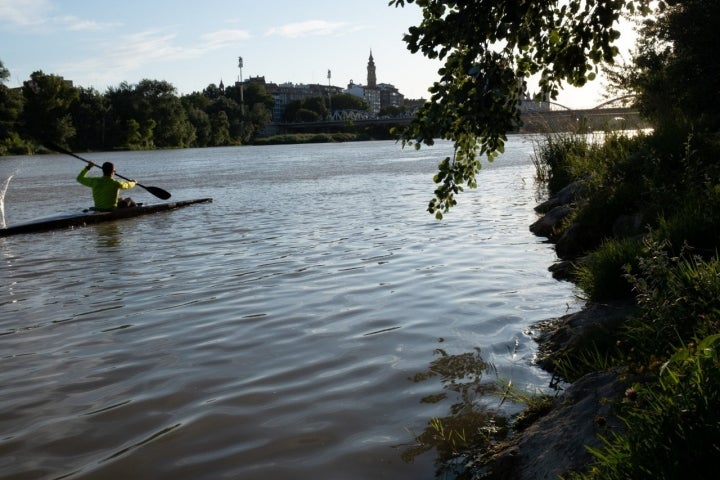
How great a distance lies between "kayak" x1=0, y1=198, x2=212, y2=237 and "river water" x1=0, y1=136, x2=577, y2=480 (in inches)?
53.3

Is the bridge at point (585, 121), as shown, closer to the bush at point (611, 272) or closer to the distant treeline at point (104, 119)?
the bush at point (611, 272)

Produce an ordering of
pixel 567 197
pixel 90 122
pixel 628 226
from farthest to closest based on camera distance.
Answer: pixel 90 122, pixel 567 197, pixel 628 226

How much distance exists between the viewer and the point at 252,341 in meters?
6.25

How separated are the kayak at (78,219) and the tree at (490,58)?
1217 centimetres

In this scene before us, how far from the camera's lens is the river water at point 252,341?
4.16 m

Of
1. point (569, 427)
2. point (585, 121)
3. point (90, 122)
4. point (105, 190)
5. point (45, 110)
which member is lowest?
point (569, 427)

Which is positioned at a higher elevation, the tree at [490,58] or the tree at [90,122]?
the tree at [90,122]

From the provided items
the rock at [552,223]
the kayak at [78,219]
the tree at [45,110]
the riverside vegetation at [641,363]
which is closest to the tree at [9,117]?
the tree at [45,110]

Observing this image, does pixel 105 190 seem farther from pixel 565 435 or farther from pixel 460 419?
pixel 565 435

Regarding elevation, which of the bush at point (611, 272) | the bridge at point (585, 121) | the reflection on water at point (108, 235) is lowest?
the reflection on water at point (108, 235)

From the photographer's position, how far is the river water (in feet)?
13.7

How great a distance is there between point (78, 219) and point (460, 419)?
541 inches

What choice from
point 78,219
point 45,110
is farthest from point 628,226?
point 45,110

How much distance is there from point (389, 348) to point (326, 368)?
2.30 feet
